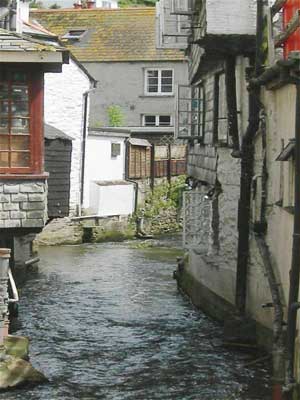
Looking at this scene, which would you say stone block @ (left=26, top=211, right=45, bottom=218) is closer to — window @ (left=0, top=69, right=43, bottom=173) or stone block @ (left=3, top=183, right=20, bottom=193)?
stone block @ (left=3, top=183, right=20, bottom=193)

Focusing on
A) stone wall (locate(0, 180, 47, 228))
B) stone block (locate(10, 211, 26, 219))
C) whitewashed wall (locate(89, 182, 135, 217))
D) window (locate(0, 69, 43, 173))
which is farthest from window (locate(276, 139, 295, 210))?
whitewashed wall (locate(89, 182, 135, 217))

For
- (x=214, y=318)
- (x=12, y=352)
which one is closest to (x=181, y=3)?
(x=214, y=318)

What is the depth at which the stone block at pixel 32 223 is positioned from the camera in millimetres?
15055

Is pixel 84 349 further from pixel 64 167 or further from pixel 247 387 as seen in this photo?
pixel 64 167

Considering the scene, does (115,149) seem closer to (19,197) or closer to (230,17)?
(19,197)

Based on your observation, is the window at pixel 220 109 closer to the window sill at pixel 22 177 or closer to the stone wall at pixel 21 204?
the window sill at pixel 22 177

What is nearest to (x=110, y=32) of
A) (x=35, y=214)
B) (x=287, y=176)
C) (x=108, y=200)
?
(x=108, y=200)

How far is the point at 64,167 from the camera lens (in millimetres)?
26219

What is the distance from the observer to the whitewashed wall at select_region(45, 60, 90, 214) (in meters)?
31.5

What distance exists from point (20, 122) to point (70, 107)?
56.1 feet

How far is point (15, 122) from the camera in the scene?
15008 mm

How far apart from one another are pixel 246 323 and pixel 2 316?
428cm

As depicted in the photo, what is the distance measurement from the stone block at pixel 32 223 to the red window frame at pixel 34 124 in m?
0.82

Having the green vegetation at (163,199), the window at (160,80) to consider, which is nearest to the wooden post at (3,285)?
the green vegetation at (163,199)
